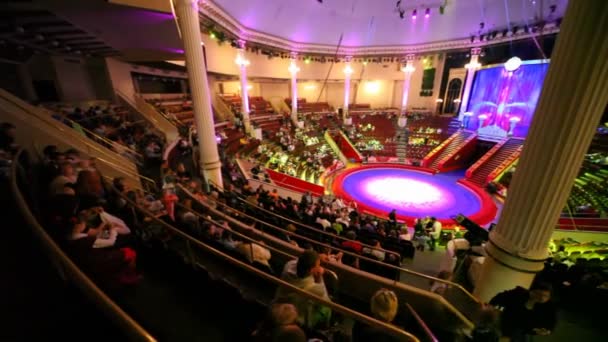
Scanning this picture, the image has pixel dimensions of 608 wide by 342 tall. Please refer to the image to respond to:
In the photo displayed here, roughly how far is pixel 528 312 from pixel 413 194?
1093 centimetres

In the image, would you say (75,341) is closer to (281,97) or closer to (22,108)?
(22,108)

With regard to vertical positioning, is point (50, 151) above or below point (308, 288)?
above

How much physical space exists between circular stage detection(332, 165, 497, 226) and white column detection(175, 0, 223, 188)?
23.7 feet

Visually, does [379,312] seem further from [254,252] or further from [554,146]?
[554,146]

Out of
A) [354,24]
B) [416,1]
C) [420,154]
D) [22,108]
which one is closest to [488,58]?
[416,1]

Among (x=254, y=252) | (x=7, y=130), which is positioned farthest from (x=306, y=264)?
(x=7, y=130)

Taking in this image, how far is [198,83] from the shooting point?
586cm

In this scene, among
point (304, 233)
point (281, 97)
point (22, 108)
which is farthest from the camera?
point (281, 97)

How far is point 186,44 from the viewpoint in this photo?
5547 mm

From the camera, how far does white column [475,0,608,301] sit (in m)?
1.95

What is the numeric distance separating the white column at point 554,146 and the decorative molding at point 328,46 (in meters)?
11.7

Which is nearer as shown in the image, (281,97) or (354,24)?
(354,24)

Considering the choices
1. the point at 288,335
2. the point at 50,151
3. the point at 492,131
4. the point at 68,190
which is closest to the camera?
the point at 288,335

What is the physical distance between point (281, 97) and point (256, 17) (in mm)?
9780
